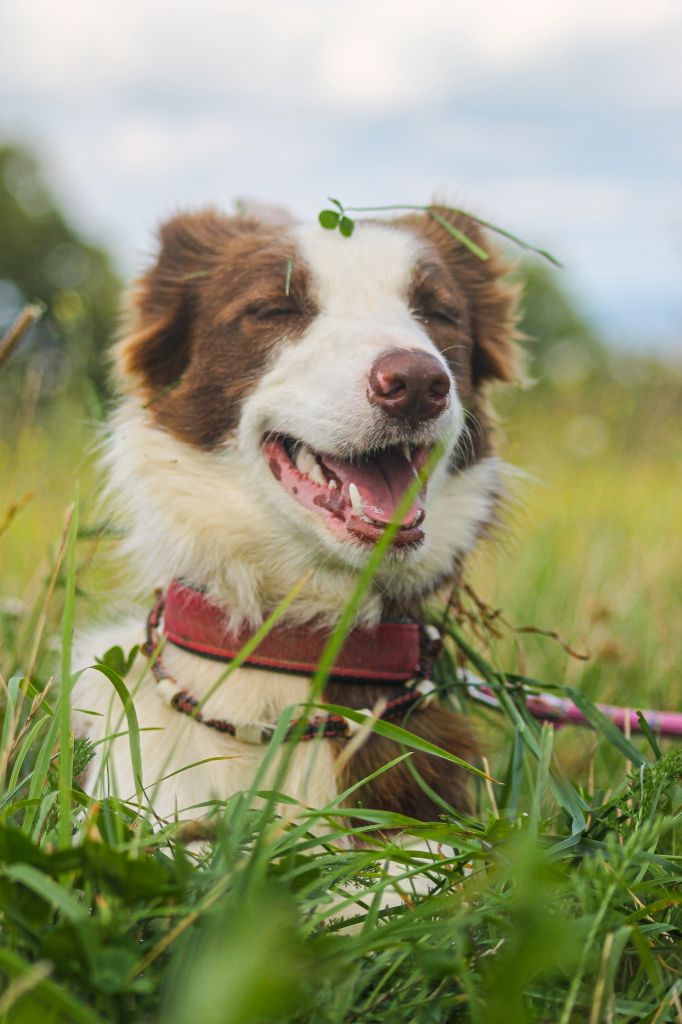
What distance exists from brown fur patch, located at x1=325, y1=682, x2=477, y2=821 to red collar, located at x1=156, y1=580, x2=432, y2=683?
0.16 ft

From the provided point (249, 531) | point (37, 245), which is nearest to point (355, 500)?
point (249, 531)

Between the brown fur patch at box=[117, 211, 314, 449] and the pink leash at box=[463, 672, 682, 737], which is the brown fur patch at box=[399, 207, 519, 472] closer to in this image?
the brown fur patch at box=[117, 211, 314, 449]

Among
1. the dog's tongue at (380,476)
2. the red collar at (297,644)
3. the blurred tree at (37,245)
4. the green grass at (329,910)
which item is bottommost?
the blurred tree at (37,245)

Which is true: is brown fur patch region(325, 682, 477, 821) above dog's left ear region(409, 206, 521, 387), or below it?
below

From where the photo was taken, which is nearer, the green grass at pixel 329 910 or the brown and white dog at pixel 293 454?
the green grass at pixel 329 910

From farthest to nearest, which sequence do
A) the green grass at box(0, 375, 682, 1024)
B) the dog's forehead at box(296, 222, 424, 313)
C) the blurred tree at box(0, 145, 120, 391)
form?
the blurred tree at box(0, 145, 120, 391), the dog's forehead at box(296, 222, 424, 313), the green grass at box(0, 375, 682, 1024)

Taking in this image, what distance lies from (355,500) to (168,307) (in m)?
1.13

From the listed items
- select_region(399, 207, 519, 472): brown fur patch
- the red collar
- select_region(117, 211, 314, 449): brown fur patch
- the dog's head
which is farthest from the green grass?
select_region(117, 211, 314, 449): brown fur patch

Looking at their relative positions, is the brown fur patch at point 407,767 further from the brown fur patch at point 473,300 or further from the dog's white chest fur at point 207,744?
the brown fur patch at point 473,300

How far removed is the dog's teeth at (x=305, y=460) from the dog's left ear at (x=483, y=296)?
859 mm

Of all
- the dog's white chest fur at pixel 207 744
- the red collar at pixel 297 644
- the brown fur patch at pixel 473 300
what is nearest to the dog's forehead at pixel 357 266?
the brown fur patch at pixel 473 300

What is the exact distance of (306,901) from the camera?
52.3 inches

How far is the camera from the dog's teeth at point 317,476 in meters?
2.47

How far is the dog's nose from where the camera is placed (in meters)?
2.18
